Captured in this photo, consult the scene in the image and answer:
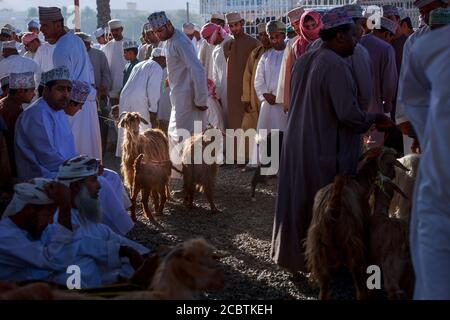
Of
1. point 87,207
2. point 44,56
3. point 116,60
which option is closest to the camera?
point 87,207

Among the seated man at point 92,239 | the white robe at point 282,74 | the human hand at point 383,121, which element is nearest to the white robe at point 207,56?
the white robe at point 282,74

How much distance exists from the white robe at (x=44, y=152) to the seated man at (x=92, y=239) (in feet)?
2.91

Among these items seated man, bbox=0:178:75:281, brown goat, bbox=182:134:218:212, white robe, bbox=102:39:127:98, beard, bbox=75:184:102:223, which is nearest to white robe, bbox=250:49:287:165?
brown goat, bbox=182:134:218:212

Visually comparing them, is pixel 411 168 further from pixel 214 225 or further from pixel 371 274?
pixel 214 225

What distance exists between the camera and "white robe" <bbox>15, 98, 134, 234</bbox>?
6.30m

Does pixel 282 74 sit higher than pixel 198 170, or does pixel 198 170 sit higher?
pixel 282 74

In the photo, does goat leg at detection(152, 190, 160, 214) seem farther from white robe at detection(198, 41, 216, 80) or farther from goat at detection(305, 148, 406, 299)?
white robe at detection(198, 41, 216, 80)

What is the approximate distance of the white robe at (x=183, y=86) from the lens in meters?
9.16

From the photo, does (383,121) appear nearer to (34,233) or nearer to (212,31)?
(34,233)

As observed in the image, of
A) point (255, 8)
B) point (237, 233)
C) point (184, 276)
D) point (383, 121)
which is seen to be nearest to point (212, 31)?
point (255, 8)

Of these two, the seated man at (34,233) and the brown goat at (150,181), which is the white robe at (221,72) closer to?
the brown goat at (150,181)

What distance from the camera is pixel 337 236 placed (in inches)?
198

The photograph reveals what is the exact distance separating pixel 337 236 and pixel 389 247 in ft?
1.11
